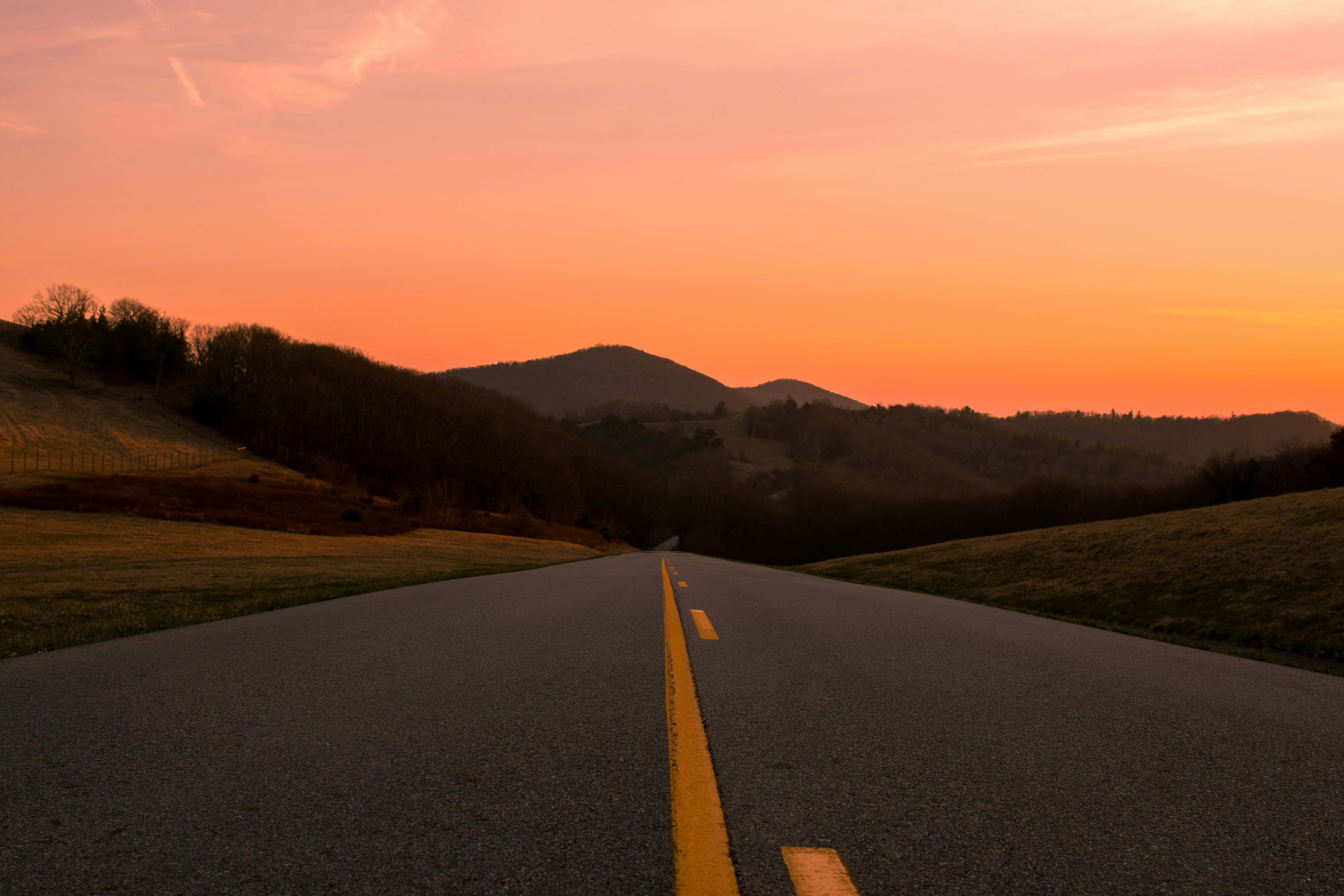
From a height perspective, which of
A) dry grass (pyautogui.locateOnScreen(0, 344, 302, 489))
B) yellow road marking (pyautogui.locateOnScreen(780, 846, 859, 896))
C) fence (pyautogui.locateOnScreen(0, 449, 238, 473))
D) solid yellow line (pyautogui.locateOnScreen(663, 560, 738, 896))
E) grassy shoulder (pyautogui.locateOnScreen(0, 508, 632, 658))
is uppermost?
dry grass (pyautogui.locateOnScreen(0, 344, 302, 489))

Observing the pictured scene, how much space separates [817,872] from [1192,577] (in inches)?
689

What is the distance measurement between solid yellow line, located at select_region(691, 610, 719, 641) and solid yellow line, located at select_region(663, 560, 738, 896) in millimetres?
2597

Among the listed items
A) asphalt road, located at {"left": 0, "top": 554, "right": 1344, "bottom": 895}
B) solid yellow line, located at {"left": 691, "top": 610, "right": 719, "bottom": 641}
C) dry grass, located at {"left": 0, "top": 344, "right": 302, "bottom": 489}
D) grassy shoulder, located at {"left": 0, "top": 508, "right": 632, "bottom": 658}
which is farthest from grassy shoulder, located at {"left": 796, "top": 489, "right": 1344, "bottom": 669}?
dry grass, located at {"left": 0, "top": 344, "right": 302, "bottom": 489}

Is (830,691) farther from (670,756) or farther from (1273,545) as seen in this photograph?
(1273,545)

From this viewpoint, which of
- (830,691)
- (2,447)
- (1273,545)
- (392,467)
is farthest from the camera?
(392,467)

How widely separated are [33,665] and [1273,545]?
20938 mm

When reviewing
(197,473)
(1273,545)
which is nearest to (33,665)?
(1273,545)

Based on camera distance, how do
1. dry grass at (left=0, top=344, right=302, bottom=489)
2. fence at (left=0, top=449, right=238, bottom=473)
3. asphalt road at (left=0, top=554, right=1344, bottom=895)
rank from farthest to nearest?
dry grass at (left=0, top=344, right=302, bottom=489) < fence at (left=0, top=449, right=238, bottom=473) < asphalt road at (left=0, top=554, right=1344, bottom=895)

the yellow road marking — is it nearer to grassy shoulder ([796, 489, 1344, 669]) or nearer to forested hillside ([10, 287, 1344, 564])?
grassy shoulder ([796, 489, 1344, 669])

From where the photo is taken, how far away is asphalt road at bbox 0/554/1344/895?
3004 millimetres

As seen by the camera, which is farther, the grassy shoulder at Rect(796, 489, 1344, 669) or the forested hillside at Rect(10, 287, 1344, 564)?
the forested hillside at Rect(10, 287, 1344, 564)

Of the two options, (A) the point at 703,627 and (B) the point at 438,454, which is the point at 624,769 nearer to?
(A) the point at 703,627

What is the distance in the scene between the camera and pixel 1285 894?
2871 mm

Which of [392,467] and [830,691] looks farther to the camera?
[392,467]
